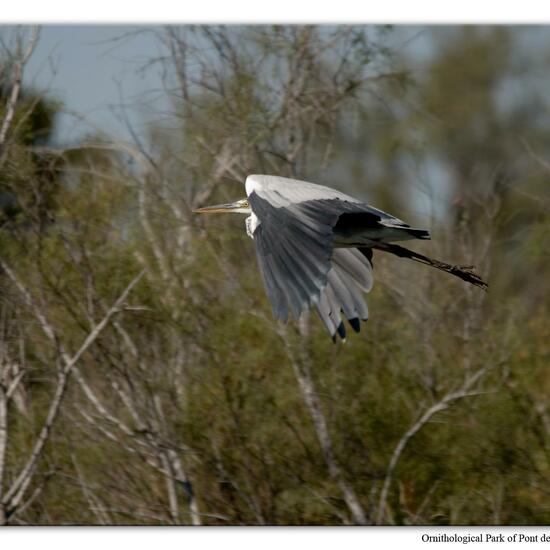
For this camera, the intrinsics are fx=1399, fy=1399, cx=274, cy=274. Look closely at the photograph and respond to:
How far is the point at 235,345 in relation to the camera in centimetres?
808

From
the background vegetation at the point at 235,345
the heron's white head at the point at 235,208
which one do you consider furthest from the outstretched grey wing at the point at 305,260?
the background vegetation at the point at 235,345

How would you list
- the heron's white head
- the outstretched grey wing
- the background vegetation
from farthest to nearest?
the background vegetation, the heron's white head, the outstretched grey wing

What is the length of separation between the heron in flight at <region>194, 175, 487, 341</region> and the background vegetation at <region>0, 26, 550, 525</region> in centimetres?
168

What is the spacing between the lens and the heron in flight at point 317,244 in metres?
4.86

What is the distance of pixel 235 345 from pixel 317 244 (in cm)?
307

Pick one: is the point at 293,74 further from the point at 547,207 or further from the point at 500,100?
the point at 500,100

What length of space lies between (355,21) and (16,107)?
1.92m

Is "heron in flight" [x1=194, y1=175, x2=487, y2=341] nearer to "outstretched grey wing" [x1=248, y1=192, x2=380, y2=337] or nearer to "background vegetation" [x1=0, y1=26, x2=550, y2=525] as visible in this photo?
"outstretched grey wing" [x1=248, y1=192, x2=380, y2=337]

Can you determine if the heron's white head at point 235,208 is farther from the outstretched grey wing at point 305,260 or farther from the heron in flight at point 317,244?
the outstretched grey wing at point 305,260

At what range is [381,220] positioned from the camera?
589 centimetres

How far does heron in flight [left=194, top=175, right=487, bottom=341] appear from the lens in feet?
16.0

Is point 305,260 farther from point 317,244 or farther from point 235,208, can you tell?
point 235,208

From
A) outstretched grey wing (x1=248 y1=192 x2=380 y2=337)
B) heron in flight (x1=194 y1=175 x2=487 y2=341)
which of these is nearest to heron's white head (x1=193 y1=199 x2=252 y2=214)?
heron in flight (x1=194 y1=175 x2=487 y2=341)

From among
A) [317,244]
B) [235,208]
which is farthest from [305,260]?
[235,208]
